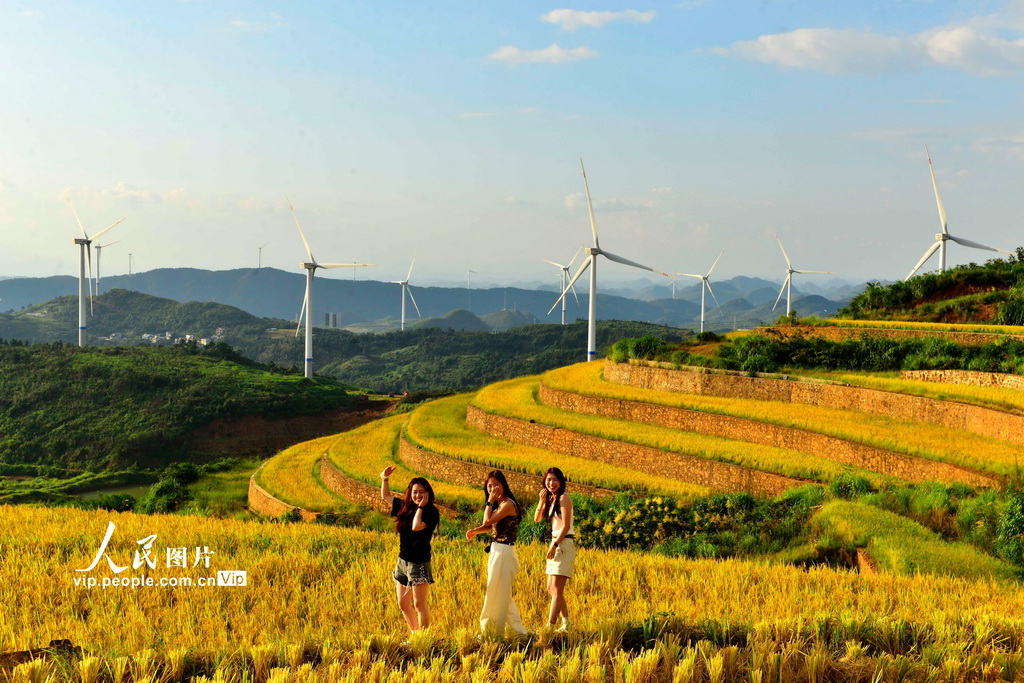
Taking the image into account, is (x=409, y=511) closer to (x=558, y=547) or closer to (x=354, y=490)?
(x=558, y=547)

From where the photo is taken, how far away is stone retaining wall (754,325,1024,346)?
3118 cm

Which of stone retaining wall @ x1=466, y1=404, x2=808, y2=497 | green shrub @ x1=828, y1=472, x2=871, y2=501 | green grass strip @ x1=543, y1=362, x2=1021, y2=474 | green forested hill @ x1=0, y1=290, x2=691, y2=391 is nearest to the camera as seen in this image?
green shrub @ x1=828, y1=472, x2=871, y2=501

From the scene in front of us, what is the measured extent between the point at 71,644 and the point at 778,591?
9951mm

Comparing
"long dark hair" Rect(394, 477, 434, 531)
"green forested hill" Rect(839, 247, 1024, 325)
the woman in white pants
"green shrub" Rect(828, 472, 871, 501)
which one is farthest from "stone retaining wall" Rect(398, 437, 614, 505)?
"green forested hill" Rect(839, 247, 1024, 325)

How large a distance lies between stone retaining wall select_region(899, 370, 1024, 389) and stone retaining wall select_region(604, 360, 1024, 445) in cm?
322

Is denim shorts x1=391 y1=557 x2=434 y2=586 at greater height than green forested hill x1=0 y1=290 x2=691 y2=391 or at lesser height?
greater

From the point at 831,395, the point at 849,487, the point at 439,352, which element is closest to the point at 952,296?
the point at 831,395

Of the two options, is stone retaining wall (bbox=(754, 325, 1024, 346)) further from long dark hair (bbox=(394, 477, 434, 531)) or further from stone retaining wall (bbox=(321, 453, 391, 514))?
long dark hair (bbox=(394, 477, 434, 531))

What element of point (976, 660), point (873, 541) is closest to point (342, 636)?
point (976, 660)

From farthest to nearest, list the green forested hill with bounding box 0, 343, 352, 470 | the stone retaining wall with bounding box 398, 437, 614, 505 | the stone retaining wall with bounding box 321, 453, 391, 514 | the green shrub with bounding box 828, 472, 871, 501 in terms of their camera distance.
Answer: the green forested hill with bounding box 0, 343, 352, 470
the stone retaining wall with bounding box 321, 453, 391, 514
the stone retaining wall with bounding box 398, 437, 614, 505
the green shrub with bounding box 828, 472, 871, 501

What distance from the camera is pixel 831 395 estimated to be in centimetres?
2931

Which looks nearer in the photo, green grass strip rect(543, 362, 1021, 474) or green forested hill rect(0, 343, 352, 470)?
green grass strip rect(543, 362, 1021, 474)

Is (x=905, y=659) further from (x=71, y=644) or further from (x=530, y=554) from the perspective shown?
(x=71, y=644)

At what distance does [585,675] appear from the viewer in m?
7.64
